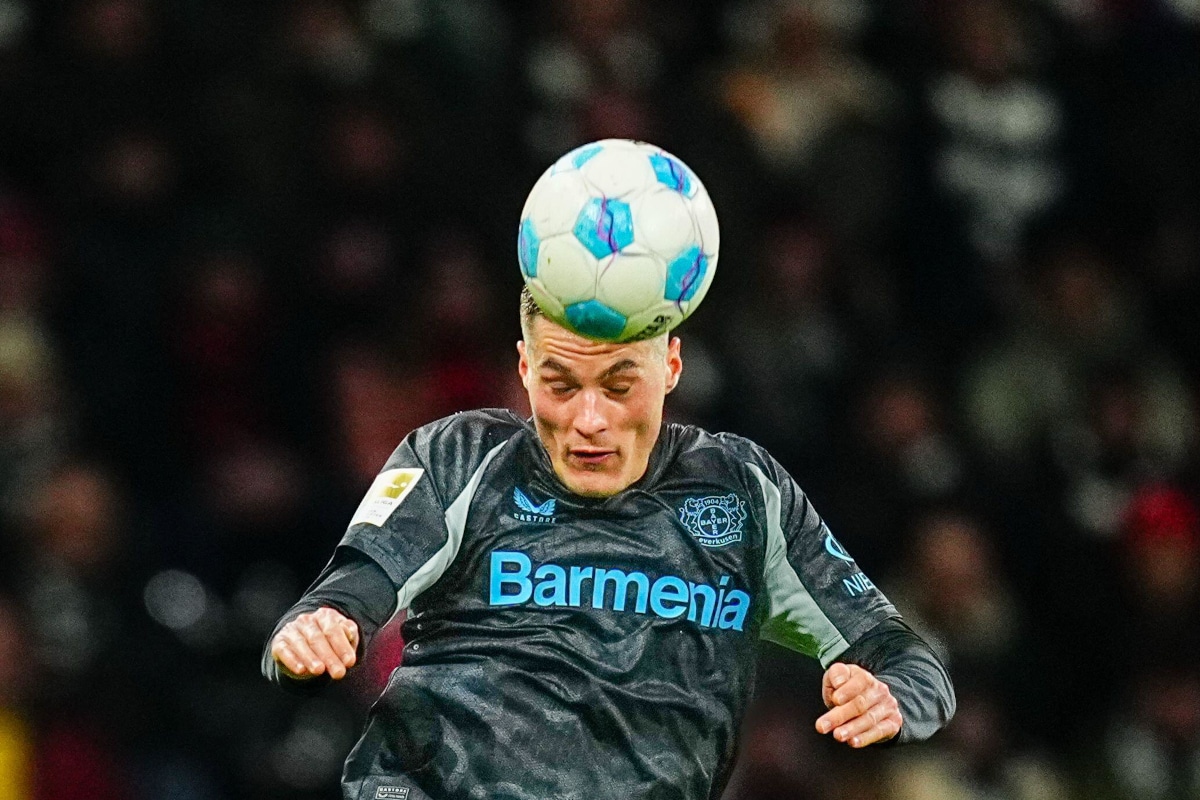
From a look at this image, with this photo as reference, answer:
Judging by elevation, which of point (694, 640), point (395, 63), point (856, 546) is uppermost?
point (395, 63)

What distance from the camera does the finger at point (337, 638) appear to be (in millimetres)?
4189

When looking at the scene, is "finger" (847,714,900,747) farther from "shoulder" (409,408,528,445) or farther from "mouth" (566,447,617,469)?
"shoulder" (409,408,528,445)

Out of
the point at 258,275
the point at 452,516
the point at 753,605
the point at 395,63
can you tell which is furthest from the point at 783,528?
the point at 395,63

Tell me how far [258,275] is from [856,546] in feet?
9.95

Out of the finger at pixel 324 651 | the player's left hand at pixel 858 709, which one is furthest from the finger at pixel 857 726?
the finger at pixel 324 651

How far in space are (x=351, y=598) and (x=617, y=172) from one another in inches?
45.4

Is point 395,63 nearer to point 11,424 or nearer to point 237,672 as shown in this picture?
point 11,424

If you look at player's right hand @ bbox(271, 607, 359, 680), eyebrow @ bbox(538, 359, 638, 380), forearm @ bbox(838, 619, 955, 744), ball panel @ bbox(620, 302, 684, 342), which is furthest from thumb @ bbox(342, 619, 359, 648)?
forearm @ bbox(838, 619, 955, 744)

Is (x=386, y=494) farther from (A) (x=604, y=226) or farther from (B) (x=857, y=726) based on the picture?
(B) (x=857, y=726)

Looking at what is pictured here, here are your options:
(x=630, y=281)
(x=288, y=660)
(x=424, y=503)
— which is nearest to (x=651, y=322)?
(x=630, y=281)

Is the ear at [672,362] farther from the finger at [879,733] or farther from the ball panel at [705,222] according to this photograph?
the finger at [879,733]

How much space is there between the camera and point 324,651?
4.18 meters

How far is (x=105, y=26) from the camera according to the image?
947 centimetres

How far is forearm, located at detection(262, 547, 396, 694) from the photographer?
434 cm
